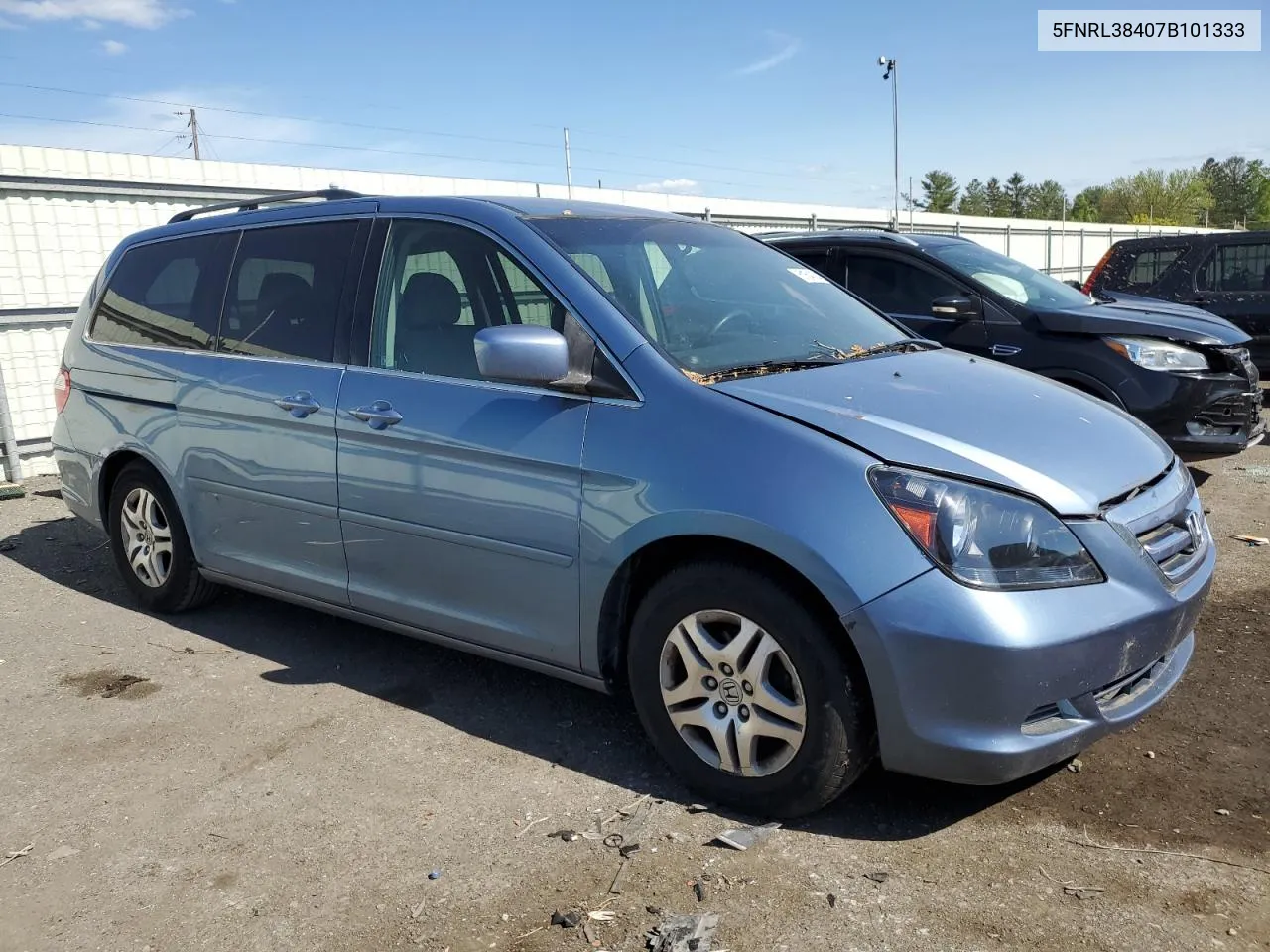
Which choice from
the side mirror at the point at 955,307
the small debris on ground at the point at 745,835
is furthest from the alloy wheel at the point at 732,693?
the side mirror at the point at 955,307

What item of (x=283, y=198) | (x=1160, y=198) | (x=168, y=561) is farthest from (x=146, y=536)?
(x=1160, y=198)

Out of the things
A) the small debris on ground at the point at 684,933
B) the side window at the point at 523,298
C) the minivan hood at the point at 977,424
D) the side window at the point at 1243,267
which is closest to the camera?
the small debris on ground at the point at 684,933

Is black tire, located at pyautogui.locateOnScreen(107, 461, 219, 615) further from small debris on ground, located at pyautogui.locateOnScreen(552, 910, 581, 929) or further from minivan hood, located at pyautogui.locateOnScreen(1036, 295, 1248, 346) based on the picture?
minivan hood, located at pyautogui.locateOnScreen(1036, 295, 1248, 346)

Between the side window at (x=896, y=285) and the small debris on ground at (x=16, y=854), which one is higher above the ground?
the side window at (x=896, y=285)

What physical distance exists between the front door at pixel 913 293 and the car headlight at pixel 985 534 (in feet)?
14.6

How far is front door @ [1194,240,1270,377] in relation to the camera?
396 inches

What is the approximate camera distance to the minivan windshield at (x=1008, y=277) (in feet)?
23.5

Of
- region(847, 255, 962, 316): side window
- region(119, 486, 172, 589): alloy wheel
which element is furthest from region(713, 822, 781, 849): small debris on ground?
region(847, 255, 962, 316): side window

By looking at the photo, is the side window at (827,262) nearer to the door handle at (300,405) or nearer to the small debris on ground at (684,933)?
the door handle at (300,405)

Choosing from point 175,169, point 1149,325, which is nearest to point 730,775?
point 1149,325

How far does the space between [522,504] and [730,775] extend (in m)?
1.07

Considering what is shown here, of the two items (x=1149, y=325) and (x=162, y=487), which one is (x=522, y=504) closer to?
(x=162, y=487)

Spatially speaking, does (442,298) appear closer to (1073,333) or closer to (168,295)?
(168,295)

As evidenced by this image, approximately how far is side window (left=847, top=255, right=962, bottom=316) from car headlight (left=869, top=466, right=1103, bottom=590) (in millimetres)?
4594
